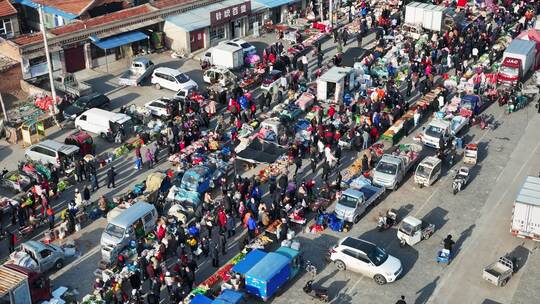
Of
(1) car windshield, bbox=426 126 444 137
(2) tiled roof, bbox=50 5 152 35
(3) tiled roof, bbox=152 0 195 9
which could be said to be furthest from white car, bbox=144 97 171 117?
(1) car windshield, bbox=426 126 444 137

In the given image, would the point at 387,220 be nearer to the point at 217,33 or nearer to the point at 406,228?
the point at 406,228

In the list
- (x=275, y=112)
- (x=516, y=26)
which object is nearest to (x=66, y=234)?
(x=275, y=112)

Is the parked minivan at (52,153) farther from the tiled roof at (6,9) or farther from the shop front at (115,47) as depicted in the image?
the tiled roof at (6,9)

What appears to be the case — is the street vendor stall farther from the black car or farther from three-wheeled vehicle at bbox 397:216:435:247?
three-wheeled vehicle at bbox 397:216:435:247

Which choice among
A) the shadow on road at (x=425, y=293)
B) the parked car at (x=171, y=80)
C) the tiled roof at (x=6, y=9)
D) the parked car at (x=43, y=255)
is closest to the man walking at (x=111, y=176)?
the parked car at (x=43, y=255)

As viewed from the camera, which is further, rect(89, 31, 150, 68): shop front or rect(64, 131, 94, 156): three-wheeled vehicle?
rect(89, 31, 150, 68): shop front
